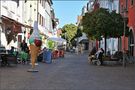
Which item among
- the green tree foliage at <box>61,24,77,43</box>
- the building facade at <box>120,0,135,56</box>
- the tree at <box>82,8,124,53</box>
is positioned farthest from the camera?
the green tree foliage at <box>61,24,77,43</box>

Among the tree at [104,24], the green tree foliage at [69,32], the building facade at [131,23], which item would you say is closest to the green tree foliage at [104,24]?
the tree at [104,24]

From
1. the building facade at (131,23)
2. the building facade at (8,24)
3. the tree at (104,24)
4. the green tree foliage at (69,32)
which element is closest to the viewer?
the tree at (104,24)

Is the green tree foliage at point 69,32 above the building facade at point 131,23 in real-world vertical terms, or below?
above

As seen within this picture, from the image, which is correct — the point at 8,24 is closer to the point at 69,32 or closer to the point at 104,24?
the point at 104,24

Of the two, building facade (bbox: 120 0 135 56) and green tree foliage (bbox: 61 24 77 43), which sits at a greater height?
green tree foliage (bbox: 61 24 77 43)

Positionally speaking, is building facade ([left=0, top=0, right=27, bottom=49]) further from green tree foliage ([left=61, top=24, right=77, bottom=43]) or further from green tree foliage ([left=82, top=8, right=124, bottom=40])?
green tree foliage ([left=61, top=24, right=77, bottom=43])

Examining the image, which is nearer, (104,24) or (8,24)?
(104,24)

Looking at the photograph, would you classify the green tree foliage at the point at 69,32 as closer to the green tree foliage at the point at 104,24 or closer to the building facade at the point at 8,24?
the building facade at the point at 8,24

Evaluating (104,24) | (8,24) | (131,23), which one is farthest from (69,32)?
(104,24)

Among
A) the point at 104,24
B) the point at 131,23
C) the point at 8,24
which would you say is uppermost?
the point at 131,23

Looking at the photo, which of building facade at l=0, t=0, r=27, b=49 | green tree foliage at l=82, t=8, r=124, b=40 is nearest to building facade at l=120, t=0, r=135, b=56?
green tree foliage at l=82, t=8, r=124, b=40

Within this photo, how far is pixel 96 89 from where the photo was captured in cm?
1460

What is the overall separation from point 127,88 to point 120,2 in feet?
110

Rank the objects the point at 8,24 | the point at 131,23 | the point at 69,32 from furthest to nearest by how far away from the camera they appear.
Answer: the point at 69,32 → the point at 131,23 → the point at 8,24
